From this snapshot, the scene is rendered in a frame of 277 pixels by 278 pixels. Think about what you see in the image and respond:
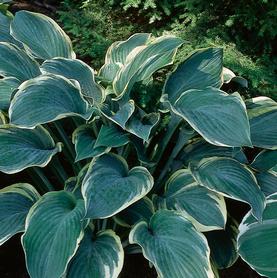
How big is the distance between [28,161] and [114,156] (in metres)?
0.29

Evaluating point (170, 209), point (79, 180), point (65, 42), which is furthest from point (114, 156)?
point (65, 42)

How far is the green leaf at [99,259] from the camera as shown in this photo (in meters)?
A: 1.52

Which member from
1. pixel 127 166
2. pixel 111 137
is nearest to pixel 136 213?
pixel 127 166

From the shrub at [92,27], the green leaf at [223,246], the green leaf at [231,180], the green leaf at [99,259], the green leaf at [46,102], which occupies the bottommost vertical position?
the green leaf at [223,246]

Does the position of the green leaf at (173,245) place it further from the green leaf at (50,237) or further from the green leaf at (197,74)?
the green leaf at (197,74)

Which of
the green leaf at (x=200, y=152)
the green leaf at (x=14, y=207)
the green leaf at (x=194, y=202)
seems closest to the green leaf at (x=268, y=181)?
the green leaf at (x=200, y=152)

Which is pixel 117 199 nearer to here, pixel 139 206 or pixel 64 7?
pixel 139 206

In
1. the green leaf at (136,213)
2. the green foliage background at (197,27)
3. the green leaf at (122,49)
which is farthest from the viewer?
the green foliage background at (197,27)

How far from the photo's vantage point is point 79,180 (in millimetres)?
1722

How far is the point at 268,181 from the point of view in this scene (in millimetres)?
1803

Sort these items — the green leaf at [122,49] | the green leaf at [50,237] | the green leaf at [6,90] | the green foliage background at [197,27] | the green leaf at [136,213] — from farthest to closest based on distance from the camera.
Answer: the green foliage background at [197,27]
the green leaf at [122,49]
the green leaf at [6,90]
the green leaf at [136,213]
the green leaf at [50,237]

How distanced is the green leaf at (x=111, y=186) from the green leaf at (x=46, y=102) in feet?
0.59

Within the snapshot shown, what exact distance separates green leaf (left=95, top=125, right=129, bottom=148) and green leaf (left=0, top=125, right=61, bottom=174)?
14cm

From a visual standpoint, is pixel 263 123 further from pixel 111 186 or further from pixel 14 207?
pixel 14 207
